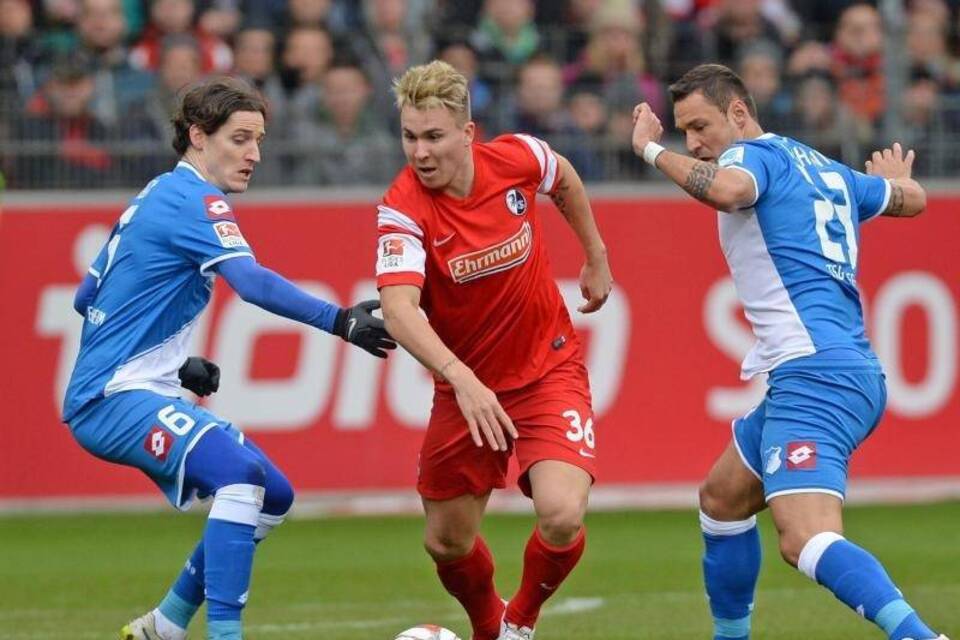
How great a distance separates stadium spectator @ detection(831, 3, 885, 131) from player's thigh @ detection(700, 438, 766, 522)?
780 cm

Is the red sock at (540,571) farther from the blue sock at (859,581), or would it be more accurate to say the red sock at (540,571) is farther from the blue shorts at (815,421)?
the blue sock at (859,581)

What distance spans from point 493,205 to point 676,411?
22.0 ft

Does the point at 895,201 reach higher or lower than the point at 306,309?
higher

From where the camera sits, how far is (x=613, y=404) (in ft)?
46.9

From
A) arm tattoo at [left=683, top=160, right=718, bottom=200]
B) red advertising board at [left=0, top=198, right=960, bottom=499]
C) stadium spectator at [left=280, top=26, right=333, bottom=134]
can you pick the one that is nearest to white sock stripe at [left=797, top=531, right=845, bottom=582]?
arm tattoo at [left=683, top=160, right=718, bottom=200]

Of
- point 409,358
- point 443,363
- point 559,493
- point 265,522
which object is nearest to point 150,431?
point 265,522

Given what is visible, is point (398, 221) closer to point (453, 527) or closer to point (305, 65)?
point (453, 527)

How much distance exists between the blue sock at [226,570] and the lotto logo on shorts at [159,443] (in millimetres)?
316

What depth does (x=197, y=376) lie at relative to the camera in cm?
790

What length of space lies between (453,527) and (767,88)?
7672 mm

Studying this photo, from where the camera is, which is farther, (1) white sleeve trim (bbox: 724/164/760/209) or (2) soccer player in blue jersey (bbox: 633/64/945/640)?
(1) white sleeve trim (bbox: 724/164/760/209)

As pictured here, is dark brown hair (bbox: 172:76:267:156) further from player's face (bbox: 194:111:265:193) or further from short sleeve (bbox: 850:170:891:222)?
short sleeve (bbox: 850:170:891:222)

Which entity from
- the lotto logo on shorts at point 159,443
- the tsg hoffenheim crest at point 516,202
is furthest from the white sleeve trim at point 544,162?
the lotto logo on shorts at point 159,443

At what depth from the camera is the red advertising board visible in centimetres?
1391
